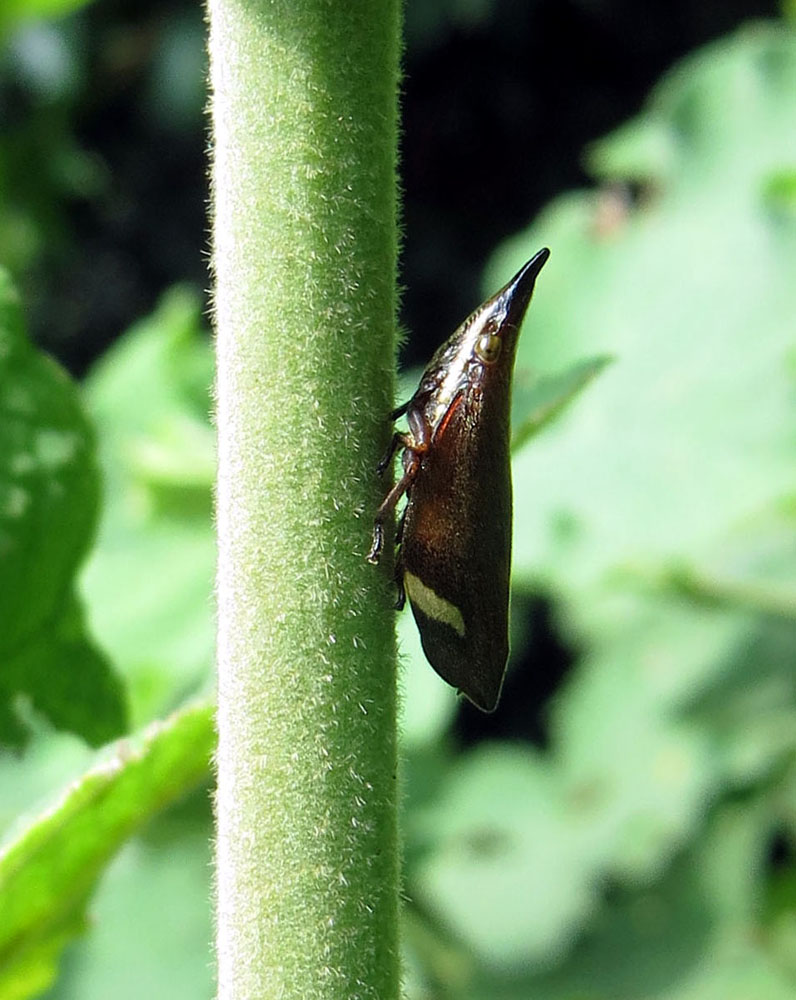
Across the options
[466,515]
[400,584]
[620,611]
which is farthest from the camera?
[620,611]

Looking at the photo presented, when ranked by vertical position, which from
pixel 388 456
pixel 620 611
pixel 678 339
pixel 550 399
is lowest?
pixel 620 611

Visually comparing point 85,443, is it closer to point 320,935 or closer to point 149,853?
point 320,935

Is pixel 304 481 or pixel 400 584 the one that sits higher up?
pixel 304 481

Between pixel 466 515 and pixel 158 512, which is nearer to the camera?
pixel 466 515

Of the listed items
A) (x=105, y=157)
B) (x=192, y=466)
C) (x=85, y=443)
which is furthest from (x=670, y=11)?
(x=85, y=443)

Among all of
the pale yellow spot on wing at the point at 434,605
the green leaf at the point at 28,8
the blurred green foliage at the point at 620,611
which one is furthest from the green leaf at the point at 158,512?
the pale yellow spot on wing at the point at 434,605

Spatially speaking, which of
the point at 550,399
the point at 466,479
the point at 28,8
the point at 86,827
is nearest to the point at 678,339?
the point at 28,8

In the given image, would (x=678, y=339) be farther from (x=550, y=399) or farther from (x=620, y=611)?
(x=550, y=399)
